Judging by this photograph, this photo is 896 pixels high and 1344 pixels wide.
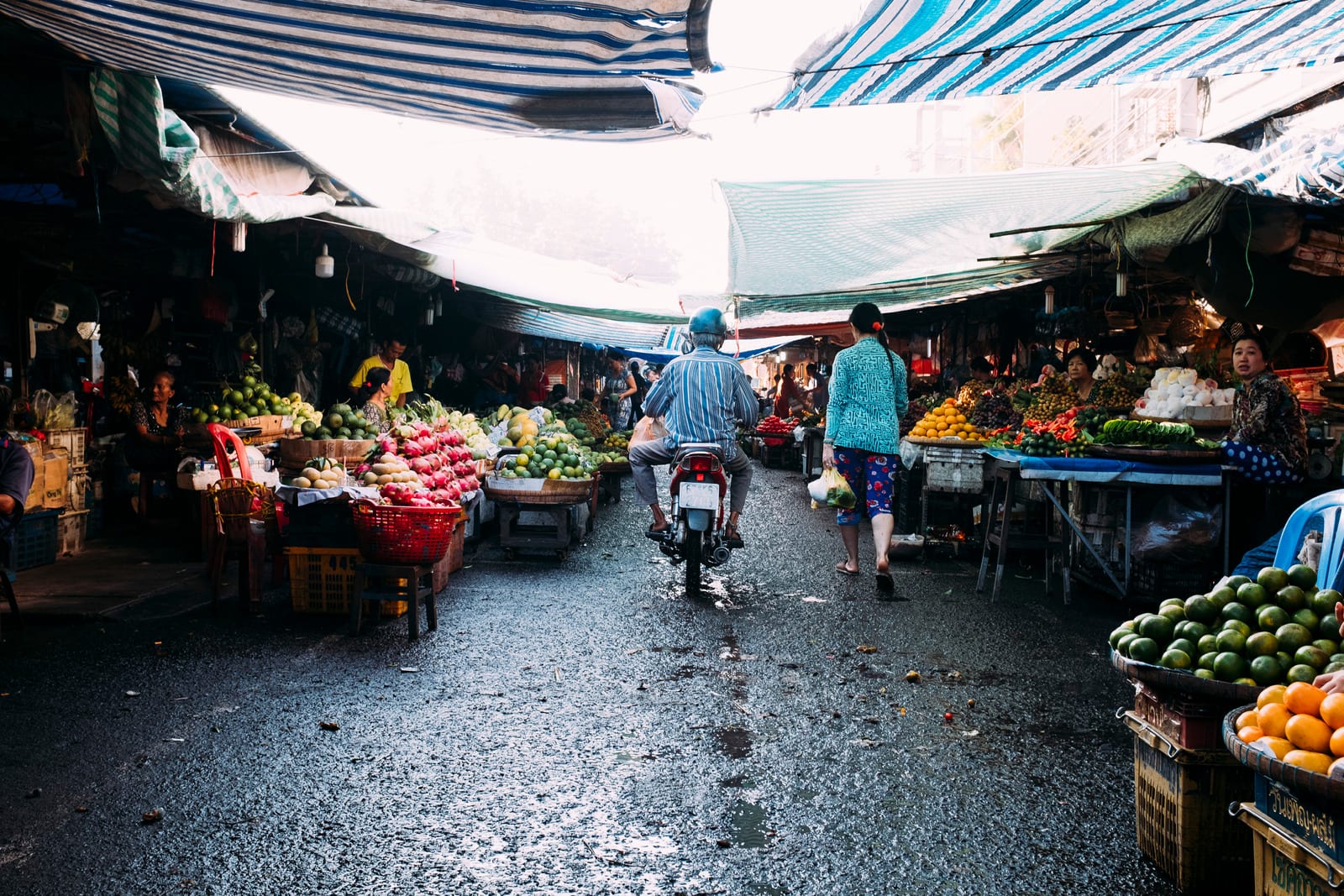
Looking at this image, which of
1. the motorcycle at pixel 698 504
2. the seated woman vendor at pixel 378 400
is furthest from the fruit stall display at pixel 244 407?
the motorcycle at pixel 698 504

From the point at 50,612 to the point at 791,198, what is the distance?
22.0 feet

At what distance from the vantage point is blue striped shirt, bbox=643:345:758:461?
7.79 m

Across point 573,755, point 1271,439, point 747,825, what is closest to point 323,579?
point 573,755

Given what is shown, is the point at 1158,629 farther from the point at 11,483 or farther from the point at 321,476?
the point at 11,483

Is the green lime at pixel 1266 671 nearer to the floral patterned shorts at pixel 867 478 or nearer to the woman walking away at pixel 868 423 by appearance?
the woman walking away at pixel 868 423

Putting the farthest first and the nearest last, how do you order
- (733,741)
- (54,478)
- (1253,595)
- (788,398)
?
1. (788,398)
2. (54,478)
3. (733,741)
4. (1253,595)

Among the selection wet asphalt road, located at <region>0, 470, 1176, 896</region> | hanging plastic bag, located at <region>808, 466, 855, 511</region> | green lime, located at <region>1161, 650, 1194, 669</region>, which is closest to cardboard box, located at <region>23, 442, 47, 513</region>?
wet asphalt road, located at <region>0, 470, 1176, 896</region>

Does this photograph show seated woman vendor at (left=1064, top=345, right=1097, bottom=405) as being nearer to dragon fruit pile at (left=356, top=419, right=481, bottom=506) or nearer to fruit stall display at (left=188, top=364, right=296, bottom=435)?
dragon fruit pile at (left=356, top=419, right=481, bottom=506)

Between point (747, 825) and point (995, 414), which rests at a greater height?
point (995, 414)

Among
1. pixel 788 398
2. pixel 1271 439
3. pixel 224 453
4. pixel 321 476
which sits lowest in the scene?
pixel 321 476

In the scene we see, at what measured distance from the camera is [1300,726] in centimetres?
239

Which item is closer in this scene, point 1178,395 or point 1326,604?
point 1326,604

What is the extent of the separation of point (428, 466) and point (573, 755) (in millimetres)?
3951

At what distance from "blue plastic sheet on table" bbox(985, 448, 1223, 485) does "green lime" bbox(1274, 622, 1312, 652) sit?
154 inches
